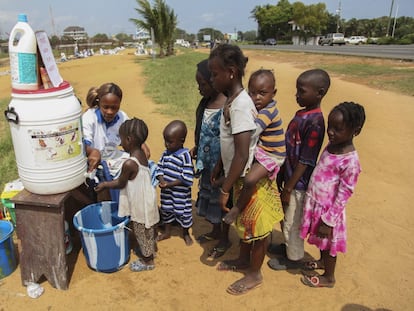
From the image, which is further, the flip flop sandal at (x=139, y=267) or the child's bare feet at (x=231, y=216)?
the flip flop sandal at (x=139, y=267)

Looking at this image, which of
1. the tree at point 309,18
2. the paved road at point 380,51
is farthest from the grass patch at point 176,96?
the tree at point 309,18

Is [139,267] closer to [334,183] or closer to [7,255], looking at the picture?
[7,255]

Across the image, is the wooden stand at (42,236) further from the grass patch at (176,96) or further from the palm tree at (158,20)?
the palm tree at (158,20)

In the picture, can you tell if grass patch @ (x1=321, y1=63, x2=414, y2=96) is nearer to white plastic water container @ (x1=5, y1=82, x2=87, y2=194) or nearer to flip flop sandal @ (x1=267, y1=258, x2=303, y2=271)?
flip flop sandal @ (x1=267, y1=258, x2=303, y2=271)

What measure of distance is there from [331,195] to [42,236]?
210 centimetres

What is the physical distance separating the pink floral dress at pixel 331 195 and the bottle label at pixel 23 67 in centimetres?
205

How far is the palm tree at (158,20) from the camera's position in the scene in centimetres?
2467

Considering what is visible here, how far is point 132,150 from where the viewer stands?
2.51 m

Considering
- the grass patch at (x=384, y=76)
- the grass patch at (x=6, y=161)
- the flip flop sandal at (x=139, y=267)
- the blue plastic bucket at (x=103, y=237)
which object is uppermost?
the grass patch at (x=384, y=76)

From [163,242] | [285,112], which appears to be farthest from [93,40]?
[163,242]

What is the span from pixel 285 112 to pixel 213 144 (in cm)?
571

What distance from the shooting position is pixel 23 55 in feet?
6.93

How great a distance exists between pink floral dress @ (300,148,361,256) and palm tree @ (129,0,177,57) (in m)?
25.2

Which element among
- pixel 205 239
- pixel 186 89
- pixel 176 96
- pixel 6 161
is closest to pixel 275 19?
pixel 186 89
